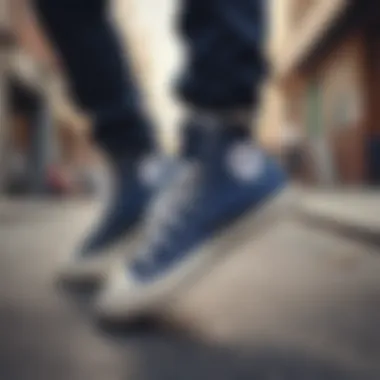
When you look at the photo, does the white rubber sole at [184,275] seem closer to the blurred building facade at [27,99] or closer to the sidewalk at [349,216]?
the sidewalk at [349,216]

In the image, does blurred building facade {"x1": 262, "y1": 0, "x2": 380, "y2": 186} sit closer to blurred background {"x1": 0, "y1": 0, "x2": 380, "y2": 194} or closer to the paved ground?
blurred background {"x1": 0, "y1": 0, "x2": 380, "y2": 194}

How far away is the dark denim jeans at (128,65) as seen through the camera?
0.58m

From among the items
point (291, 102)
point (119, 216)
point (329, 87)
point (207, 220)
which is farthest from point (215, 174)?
point (291, 102)

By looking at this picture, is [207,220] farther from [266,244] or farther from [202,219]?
[266,244]

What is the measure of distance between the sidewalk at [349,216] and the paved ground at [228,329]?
0.56 ft

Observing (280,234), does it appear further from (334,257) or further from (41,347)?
(41,347)

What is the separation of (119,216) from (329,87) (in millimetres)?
2081

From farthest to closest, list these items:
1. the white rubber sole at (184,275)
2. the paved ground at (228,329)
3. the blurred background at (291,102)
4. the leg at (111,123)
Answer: the blurred background at (291,102), the leg at (111,123), the white rubber sole at (184,275), the paved ground at (228,329)

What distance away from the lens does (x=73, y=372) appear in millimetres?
421

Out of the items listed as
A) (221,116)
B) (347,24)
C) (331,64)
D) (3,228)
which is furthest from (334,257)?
(331,64)

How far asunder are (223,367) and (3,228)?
103 centimetres

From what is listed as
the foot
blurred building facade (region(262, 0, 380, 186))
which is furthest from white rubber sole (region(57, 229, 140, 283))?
blurred building facade (region(262, 0, 380, 186))

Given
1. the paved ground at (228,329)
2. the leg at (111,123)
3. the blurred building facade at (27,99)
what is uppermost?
the blurred building facade at (27,99)

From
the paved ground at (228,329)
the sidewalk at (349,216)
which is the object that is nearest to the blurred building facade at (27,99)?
the sidewalk at (349,216)
